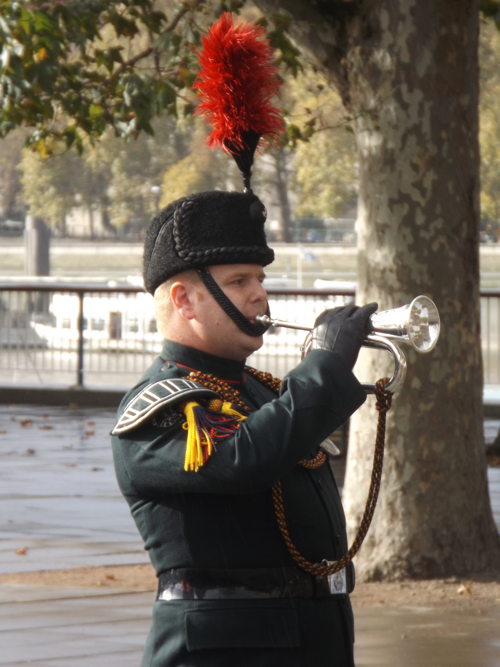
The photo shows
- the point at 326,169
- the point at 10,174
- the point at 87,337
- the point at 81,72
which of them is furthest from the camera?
the point at 10,174

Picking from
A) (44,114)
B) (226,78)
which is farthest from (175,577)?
(44,114)

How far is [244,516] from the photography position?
10.3 feet

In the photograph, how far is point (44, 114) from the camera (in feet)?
34.8

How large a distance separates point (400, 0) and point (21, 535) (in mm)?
3854

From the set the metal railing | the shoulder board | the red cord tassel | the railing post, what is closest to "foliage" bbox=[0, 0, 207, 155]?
the red cord tassel

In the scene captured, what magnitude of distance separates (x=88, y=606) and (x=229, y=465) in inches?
173

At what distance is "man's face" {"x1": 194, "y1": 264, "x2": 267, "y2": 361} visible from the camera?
3207 mm

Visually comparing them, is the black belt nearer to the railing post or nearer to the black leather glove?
the black leather glove

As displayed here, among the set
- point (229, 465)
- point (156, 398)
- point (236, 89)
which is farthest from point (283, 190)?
point (229, 465)

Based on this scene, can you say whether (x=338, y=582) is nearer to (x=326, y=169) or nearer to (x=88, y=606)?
(x=88, y=606)

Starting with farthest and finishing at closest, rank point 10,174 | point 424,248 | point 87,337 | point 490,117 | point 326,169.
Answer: point 10,174 → point 326,169 → point 490,117 → point 87,337 → point 424,248

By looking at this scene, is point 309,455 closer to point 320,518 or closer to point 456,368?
point 320,518

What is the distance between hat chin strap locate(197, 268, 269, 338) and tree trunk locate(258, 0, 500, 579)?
Result: 450 centimetres

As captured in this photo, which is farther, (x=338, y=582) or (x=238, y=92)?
(x=238, y=92)
